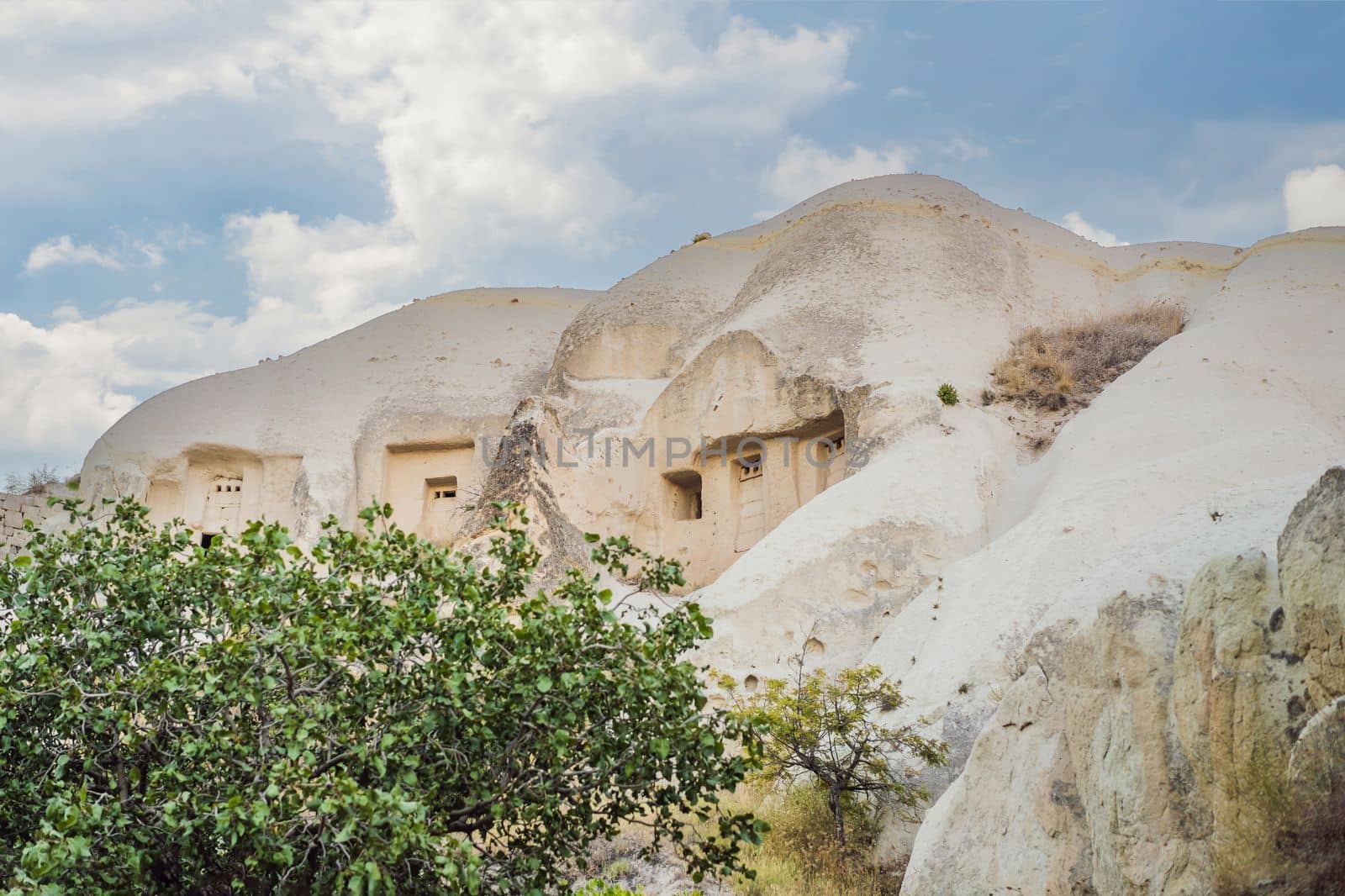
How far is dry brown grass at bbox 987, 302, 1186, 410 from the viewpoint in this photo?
17.7 metres

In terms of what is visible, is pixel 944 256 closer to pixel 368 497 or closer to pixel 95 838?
pixel 368 497

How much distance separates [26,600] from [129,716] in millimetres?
1113

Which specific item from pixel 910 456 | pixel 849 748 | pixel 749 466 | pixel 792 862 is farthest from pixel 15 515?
pixel 792 862

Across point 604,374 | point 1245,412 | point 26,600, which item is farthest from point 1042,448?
point 26,600

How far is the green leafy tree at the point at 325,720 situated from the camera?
5.31 meters

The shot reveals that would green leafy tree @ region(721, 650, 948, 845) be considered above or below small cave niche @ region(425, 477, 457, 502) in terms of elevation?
below

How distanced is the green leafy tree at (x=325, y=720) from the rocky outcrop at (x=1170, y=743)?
1.58 metres

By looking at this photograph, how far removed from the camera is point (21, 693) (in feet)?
18.3

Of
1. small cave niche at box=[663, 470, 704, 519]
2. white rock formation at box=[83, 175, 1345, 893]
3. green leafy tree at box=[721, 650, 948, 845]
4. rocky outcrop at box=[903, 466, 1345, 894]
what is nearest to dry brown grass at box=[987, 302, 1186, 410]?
white rock formation at box=[83, 175, 1345, 893]

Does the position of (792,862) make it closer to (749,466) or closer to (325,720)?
(325,720)

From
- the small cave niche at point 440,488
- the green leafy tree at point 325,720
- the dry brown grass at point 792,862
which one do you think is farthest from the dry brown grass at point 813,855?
the small cave niche at point 440,488

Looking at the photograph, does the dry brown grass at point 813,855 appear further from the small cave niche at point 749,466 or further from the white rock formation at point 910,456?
the small cave niche at point 749,466

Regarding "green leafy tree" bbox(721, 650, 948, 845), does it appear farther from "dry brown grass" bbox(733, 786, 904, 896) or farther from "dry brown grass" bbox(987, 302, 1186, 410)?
"dry brown grass" bbox(987, 302, 1186, 410)

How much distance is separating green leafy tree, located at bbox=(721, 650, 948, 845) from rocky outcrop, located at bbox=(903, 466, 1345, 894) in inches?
90.5
